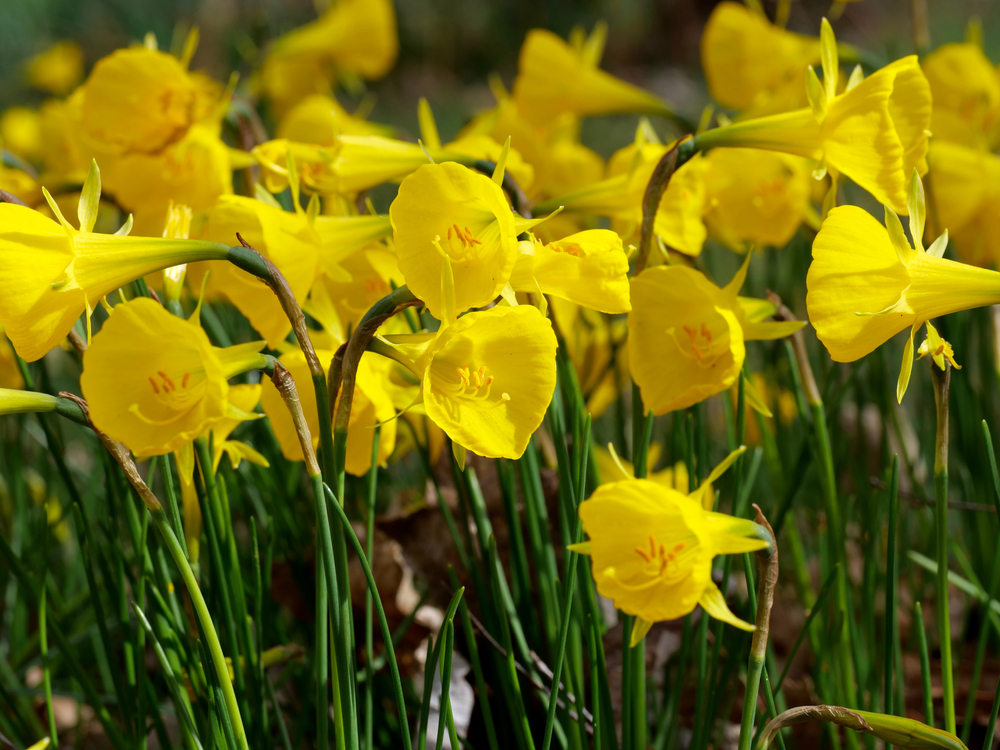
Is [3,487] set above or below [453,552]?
below

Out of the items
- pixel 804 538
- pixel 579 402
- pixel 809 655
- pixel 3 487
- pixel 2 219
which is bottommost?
pixel 804 538

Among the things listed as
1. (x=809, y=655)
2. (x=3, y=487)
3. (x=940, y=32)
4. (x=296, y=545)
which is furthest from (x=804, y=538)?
(x=940, y=32)

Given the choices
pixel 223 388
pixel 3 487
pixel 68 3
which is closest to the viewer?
pixel 223 388

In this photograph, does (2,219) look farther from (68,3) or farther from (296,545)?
(68,3)

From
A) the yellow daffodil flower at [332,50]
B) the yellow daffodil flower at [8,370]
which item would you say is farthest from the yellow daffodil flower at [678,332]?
the yellow daffodil flower at [332,50]

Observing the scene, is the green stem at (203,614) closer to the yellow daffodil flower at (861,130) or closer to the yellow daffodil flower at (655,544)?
the yellow daffodil flower at (655,544)

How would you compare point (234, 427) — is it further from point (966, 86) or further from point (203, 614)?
point (966, 86)
